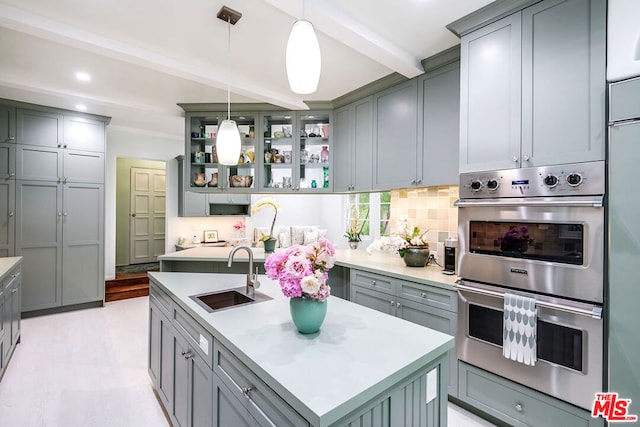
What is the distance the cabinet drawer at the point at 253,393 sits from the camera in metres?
0.91

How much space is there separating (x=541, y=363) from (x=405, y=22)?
2301 millimetres

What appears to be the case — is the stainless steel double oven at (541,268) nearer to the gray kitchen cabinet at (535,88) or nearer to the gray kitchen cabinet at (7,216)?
the gray kitchen cabinet at (535,88)

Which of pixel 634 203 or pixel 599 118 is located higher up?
pixel 599 118

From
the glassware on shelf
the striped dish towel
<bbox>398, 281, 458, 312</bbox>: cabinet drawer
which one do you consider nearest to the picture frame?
the glassware on shelf

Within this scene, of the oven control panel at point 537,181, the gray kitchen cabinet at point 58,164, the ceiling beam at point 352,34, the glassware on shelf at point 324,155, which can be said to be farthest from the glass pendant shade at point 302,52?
the gray kitchen cabinet at point 58,164

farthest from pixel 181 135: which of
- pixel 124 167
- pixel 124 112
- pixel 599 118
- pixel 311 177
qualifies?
pixel 599 118

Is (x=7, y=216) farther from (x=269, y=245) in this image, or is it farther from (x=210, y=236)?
(x=269, y=245)

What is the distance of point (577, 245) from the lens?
163 centimetres

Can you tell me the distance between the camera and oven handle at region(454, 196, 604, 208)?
1.55 meters

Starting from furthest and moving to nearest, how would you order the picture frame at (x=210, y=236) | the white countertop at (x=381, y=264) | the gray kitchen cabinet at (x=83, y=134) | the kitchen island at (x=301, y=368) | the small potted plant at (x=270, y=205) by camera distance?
1. the picture frame at (x=210, y=236)
2. the gray kitchen cabinet at (x=83, y=134)
3. the small potted plant at (x=270, y=205)
4. the white countertop at (x=381, y=264)
5. the kitchen island at (x=301, y=368)

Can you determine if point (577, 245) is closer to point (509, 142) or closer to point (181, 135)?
point (509, 142)

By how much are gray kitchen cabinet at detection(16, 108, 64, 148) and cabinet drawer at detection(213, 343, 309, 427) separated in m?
4.27

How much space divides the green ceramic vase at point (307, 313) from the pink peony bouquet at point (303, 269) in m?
0.03

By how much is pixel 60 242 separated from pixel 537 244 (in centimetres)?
520
